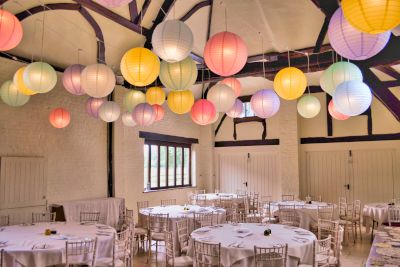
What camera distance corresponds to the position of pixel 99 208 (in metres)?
8.70

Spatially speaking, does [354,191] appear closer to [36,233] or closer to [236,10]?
[236,10]

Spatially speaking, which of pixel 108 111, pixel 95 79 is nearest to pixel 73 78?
pixel 95 79

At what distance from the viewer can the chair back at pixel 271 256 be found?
13.6 ft

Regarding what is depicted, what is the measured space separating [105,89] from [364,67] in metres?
5.60

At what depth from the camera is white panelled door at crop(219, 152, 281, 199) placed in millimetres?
12711

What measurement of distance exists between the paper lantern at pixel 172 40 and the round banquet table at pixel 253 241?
255 centimetres

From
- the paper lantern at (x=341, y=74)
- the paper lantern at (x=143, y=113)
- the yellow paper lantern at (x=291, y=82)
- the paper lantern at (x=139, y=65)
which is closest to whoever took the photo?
the paper lantern at (x=139, y=65)

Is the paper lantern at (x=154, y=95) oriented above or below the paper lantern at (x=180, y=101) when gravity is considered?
above

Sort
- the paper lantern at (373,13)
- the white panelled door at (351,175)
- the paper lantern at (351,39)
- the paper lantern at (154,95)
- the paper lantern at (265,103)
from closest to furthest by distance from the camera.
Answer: the paper lantern at (373,13), the paper lantern at (351,39), the paper lantern at (265,103), the paper lantern at (154,95), the white panelled door at (351,175)

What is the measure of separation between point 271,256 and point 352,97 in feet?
7.50

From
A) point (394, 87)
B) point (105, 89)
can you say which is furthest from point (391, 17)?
point (394, 87)

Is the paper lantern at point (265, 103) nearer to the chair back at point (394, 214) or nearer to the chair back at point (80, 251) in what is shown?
the chair back at point (80, 251)

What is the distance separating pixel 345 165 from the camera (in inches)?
460

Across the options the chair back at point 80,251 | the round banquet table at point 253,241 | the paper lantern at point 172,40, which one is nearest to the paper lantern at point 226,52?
the paper lantern at point 172,40
